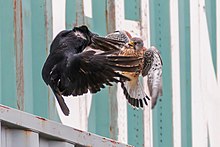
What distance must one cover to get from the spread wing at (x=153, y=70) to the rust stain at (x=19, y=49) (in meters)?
0.85

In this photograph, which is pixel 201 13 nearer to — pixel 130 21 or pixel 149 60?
pixel 130 21

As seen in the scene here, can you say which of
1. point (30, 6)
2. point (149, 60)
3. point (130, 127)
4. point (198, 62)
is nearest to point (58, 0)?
point (30, 6)

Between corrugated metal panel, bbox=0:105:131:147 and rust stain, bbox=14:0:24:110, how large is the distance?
2.00 metres

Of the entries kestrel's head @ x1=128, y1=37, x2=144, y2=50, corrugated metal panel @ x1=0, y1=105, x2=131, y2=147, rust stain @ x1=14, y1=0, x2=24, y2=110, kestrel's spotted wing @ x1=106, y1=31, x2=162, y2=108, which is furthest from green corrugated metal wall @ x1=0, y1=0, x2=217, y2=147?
corrugated metal panel @ x1=0, y1=105, x2=131, y2=147

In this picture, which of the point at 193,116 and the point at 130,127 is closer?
the point at 130,127

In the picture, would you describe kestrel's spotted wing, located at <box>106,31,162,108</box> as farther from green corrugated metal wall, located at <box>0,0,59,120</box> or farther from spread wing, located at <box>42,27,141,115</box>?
spread wing, located at <box>42,27,141,115</box>

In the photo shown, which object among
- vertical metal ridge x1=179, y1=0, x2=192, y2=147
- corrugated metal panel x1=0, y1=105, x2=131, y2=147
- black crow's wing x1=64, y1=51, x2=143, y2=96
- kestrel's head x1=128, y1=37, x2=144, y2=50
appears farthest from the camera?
vertical metal ridge x1=179, y1=0, x2=192, y2=147

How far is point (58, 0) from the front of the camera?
7.42 meters

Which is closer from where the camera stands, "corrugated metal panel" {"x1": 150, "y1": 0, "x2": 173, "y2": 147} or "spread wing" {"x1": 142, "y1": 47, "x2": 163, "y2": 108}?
"spread wing" {"x1": 142, "y1": 47, "x2": 163, "y2": 108}

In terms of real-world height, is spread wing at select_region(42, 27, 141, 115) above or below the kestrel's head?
below

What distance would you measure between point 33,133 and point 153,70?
2.79 meters

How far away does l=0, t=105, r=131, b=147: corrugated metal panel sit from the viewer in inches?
171

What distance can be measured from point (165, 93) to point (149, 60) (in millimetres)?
1883

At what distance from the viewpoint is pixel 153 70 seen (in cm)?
718
